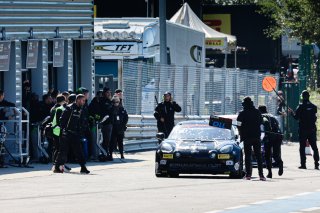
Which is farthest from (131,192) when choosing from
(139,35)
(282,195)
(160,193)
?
(139,35)

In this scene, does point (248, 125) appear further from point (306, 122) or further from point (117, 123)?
point (117, 123)

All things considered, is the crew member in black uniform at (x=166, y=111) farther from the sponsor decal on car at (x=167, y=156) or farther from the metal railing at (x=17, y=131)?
the sponsor decal on car at (x=167, y=156)

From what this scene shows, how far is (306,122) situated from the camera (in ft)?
101

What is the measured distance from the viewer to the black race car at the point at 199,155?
25453mm

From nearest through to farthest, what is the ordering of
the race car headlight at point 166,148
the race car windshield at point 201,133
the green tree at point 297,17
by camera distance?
the race car headlight at point 166,148
the race car windshield at point 201,133
the green tree at point 297,17

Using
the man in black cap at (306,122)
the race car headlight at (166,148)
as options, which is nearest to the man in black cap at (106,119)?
the man in black cap at (306,122)

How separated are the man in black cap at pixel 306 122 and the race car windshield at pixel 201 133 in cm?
429

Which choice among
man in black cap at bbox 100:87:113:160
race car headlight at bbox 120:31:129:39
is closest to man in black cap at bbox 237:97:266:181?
man in black cap at bbox 100:87:113:160

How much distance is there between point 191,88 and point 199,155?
15142mm

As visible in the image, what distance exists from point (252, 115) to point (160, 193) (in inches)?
201

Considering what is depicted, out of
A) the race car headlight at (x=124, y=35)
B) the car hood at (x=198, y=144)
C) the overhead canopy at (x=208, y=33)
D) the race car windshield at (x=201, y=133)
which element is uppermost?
the overhead canopy at (x=208, y=33)

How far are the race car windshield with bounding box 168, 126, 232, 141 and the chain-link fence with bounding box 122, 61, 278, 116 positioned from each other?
8515mm

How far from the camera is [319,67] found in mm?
57156

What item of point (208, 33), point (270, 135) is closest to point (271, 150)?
point (270, 135)
